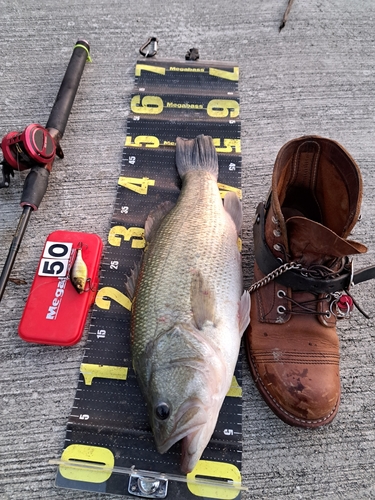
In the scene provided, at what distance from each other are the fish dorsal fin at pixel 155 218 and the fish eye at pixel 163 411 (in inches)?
36.7

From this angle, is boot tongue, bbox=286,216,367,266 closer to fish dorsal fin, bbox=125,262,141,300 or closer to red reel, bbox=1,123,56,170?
fish dorsal fin, bbox=125,262,141,300

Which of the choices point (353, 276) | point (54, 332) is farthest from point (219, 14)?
point (54, 332)

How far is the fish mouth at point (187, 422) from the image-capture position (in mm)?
1638

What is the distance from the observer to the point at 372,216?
2.60 m

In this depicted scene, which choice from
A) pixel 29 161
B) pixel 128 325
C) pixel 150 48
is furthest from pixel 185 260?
pixel 150 48

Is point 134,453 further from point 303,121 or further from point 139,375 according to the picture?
point 303,121

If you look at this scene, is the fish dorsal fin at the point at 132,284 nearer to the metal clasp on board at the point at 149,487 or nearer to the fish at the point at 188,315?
the fish at the point at 188,315

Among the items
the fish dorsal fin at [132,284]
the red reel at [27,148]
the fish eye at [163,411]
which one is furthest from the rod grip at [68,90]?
the fish eye at [163,411]

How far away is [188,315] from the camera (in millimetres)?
1848

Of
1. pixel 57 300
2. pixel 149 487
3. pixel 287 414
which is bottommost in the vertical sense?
pixel 149 487

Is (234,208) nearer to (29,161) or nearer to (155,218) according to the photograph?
(155,218)

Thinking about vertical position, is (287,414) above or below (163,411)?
below

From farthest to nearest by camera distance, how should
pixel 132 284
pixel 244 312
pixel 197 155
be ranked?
pixel 197 155
pixel 132 284
pixel 244 312

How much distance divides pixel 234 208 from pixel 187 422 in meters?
1.31
